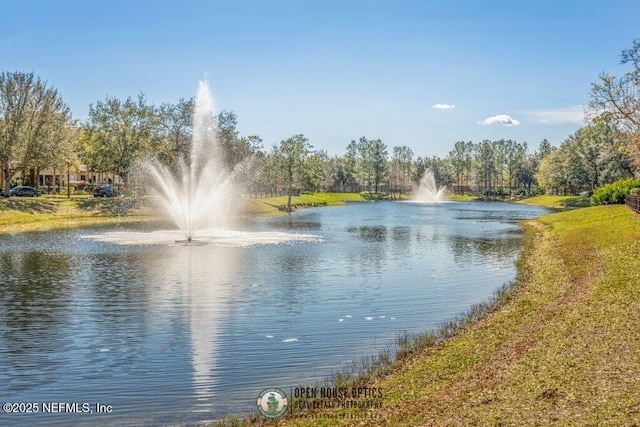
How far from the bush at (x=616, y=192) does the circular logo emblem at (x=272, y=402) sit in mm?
63676

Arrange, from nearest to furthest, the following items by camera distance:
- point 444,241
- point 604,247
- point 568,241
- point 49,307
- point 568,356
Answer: point 568,356 < point 49,307 < point 604,247 < point 568,241 < point 444,241

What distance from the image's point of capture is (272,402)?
46.8 ft

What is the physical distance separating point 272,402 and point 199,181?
89087 millimetres

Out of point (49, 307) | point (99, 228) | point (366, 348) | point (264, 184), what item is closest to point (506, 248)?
point (366, 348)

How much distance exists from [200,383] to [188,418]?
2364mm

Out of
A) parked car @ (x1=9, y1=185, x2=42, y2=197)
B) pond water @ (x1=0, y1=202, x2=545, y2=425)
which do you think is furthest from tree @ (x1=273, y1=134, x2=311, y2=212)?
pond water @ (x1=0, y1=202, x2=545, y2=425)

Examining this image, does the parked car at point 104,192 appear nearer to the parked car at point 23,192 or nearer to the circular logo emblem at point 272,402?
the parked car at point 23,192

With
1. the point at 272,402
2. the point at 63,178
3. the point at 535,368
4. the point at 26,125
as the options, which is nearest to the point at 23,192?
the point at 26,125

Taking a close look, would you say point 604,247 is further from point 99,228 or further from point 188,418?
point 99,228

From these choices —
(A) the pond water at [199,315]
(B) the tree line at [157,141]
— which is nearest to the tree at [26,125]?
(B) the tree line at [157,141]

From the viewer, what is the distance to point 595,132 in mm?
137125

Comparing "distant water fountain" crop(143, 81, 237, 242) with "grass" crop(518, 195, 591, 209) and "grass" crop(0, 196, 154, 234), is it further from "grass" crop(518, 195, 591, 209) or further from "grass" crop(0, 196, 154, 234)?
"grass" crop(518, 195, 591, 209)

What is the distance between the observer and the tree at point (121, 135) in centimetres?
10362

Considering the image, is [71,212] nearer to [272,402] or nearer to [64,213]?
[64,213]
